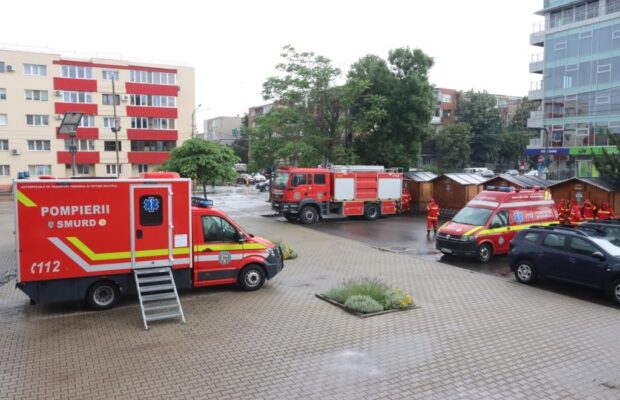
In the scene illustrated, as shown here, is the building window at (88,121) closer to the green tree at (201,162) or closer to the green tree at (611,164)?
the green tree at (201,162)

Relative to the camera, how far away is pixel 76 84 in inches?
2071

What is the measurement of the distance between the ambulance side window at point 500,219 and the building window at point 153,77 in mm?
48188

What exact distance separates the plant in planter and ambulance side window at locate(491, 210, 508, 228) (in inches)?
257

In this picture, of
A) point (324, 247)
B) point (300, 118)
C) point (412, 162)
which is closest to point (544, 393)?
point (324, 247)

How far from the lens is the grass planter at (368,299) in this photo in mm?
10023

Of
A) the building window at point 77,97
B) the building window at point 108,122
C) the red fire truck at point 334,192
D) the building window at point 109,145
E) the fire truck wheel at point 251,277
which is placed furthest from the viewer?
the building window at point 109,145

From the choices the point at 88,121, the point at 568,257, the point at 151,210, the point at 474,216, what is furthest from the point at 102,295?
the point at 88,121

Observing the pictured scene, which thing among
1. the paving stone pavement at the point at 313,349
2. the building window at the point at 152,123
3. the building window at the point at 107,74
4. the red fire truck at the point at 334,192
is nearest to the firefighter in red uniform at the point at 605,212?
the red fire truck at the point at 334,192

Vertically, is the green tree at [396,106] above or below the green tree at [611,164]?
above

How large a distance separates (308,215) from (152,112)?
36907 millimetres

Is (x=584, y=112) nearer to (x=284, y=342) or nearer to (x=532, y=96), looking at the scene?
(x=532, y=96)

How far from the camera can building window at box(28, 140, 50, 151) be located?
51750 millimetres

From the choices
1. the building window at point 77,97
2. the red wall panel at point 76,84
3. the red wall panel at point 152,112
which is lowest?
the red wall panel at point 152,112

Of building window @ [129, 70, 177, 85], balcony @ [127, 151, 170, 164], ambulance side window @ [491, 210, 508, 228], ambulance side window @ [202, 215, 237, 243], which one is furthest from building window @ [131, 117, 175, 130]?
ambulance side window @ [202, 215, 237, 243]
